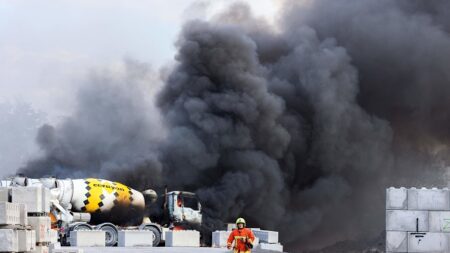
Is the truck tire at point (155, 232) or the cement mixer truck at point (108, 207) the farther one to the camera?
the truck tire at point (155, 232)

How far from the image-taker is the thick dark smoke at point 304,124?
246ft

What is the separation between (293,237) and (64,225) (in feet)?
107

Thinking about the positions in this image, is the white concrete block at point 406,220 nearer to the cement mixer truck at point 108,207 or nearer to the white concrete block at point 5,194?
the white concrete block at point 5,194

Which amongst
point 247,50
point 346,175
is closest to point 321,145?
point 346,175

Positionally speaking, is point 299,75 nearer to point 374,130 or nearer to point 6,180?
point 374,130

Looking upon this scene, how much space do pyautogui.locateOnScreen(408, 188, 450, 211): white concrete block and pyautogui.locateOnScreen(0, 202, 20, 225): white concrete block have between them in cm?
1157

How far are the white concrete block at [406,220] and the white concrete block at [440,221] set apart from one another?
0.65 ft

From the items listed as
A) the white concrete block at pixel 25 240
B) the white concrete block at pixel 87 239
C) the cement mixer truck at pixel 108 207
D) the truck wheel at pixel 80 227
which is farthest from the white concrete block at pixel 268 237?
the white concrete block at pixel 25 240

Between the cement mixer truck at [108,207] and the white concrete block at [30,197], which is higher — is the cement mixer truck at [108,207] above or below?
above

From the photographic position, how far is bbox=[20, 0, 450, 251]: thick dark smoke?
74.9 meters

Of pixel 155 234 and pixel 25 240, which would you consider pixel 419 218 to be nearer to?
pixel 25 240

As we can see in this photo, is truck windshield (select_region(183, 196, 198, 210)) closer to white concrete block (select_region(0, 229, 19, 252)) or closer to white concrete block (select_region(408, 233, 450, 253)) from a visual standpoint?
white concrete block (select_region(408, 233, 450, 253))

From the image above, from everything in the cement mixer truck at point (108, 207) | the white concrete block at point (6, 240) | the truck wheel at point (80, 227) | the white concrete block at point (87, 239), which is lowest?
the white concrete block at point (6, 240)

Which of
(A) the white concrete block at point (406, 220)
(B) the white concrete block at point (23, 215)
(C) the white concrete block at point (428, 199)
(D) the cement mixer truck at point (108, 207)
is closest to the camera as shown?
(B) the white concrete block at point (23, 215)
